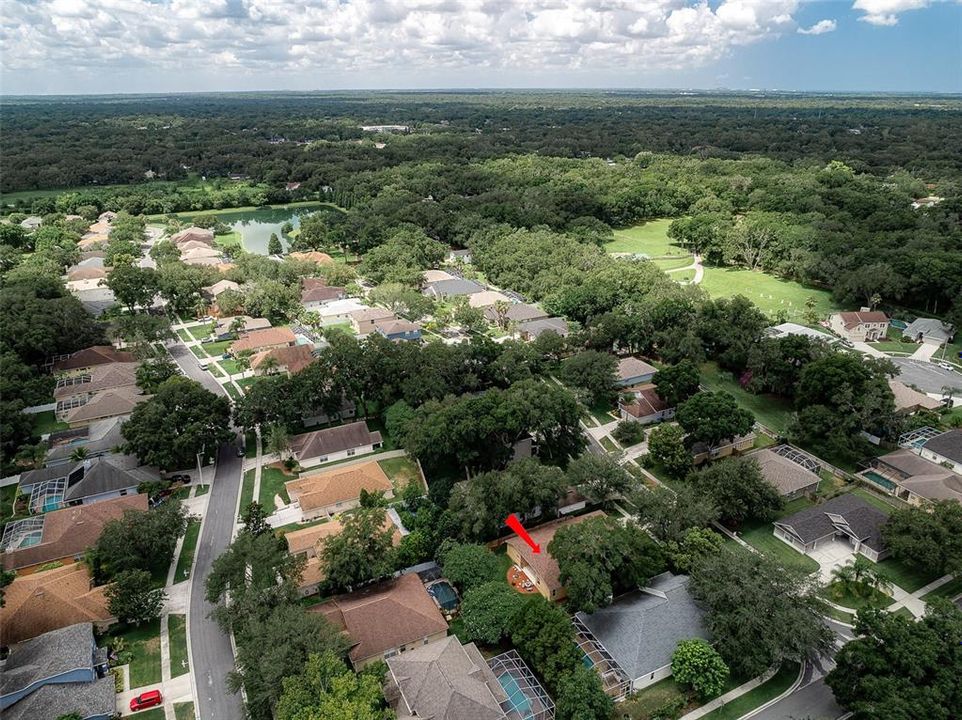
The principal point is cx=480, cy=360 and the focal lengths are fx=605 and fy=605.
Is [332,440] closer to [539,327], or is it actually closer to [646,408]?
[646,408]

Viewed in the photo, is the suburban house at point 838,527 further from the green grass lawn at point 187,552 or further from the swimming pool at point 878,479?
the green grass lawn at point 187,552

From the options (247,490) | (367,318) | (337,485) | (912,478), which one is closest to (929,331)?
(912,478)

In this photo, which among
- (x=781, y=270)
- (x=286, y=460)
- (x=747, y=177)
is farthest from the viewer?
(x=747, y=177)

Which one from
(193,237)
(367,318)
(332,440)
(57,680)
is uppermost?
(57,680)

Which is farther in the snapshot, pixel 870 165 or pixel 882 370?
pixel 870 165

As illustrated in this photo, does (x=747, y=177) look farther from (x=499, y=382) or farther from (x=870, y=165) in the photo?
(x=499, y=382)

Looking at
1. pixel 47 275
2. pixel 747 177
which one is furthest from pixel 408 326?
pixel 747 177
